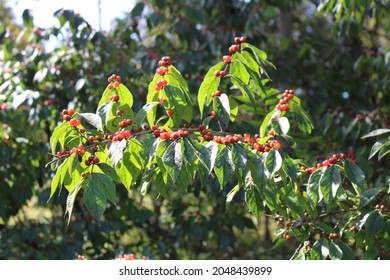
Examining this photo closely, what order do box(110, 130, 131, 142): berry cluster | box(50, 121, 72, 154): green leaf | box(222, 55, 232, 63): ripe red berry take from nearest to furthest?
box(110, 130, 131, 142): berry cluster < box(50, 121, 72, 154): green leaf < box(222, 55, 232, 63): ripe red berry

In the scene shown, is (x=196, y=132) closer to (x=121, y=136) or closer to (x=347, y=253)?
(x=121, y=136)

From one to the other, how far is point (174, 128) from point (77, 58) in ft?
8.02

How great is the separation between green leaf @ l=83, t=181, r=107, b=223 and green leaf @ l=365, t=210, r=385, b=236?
3.17 feet

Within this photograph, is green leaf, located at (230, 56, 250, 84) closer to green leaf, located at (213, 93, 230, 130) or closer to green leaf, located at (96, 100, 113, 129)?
green leaf, located at (213, 93, 230, 130)

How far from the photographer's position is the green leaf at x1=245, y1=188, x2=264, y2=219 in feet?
7.36

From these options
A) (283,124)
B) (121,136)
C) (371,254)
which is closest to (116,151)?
(121,136)

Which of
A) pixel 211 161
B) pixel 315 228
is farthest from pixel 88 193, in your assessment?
pixel 315 228

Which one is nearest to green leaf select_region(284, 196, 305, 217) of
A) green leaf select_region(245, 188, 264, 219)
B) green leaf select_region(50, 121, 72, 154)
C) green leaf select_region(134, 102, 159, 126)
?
green leaf select_region(245, 188, 264, 219)

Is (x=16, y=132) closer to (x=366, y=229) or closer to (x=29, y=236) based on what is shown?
(x=29, y=236)

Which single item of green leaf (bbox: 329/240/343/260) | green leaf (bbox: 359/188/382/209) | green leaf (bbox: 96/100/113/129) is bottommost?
green leaf (bbox: 329/240/343/260)

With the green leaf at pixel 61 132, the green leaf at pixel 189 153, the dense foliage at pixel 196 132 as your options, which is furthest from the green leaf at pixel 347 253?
the green leaf at pixel 61 132

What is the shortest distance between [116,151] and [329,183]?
0.74 m

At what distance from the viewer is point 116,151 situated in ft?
6.61

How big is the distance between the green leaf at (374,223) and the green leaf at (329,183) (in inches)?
9.1
